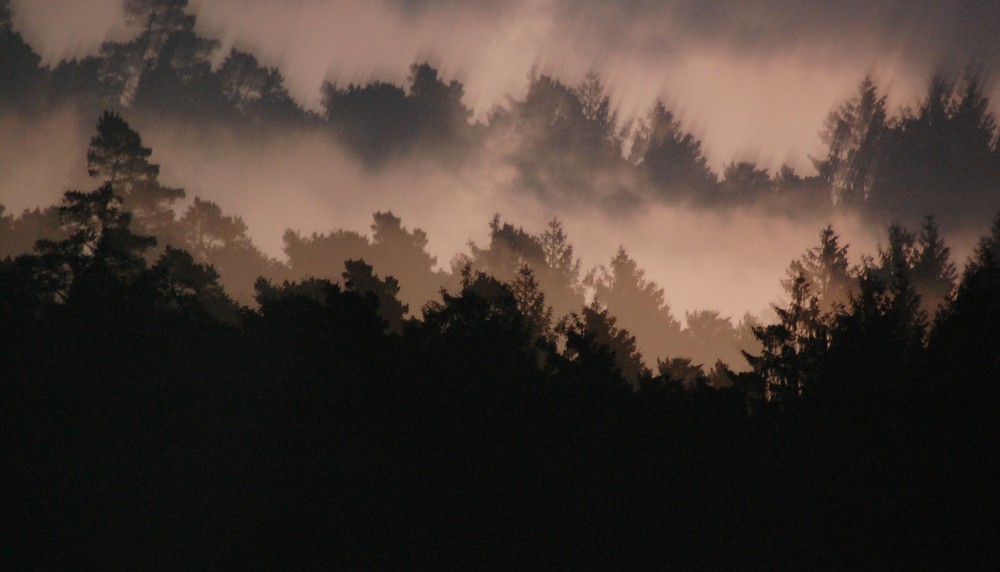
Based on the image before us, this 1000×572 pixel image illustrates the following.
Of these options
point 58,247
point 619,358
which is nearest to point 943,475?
point 619,358

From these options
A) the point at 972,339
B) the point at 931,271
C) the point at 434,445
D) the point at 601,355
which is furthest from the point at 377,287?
the point at 931,271

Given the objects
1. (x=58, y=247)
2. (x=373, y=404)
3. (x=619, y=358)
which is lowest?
(x=373, y=404)

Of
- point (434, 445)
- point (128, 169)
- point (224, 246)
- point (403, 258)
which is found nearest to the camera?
point (434, 445)

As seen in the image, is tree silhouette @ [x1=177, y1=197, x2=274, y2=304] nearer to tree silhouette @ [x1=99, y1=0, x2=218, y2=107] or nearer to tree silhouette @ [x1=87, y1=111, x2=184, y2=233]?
tree silhouette @ [x1=87, y1=111, x2=184, y2=233]

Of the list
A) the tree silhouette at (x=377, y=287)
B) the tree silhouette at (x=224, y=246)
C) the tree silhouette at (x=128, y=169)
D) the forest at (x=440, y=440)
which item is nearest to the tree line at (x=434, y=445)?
the forest at (x=440, y=440)

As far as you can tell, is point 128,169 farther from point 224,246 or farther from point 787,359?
point 787,359

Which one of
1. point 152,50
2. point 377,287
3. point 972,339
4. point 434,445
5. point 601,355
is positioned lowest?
point 434,445

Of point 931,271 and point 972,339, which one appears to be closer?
point 972,339

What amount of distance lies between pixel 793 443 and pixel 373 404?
64.1 ft

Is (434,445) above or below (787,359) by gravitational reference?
below

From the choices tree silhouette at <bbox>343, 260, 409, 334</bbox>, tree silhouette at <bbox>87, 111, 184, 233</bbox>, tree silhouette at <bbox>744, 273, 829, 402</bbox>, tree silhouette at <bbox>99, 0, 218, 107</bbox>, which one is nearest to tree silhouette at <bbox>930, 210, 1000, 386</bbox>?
tree silhouette at <bbox>744, 273, 829, 402</bbox>

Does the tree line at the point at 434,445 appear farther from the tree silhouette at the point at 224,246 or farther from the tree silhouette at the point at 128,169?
the tree silhouette at the point at 224,246

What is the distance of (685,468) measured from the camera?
27766 millimetres

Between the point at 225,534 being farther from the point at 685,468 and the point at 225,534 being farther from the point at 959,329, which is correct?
the point at 959,329
